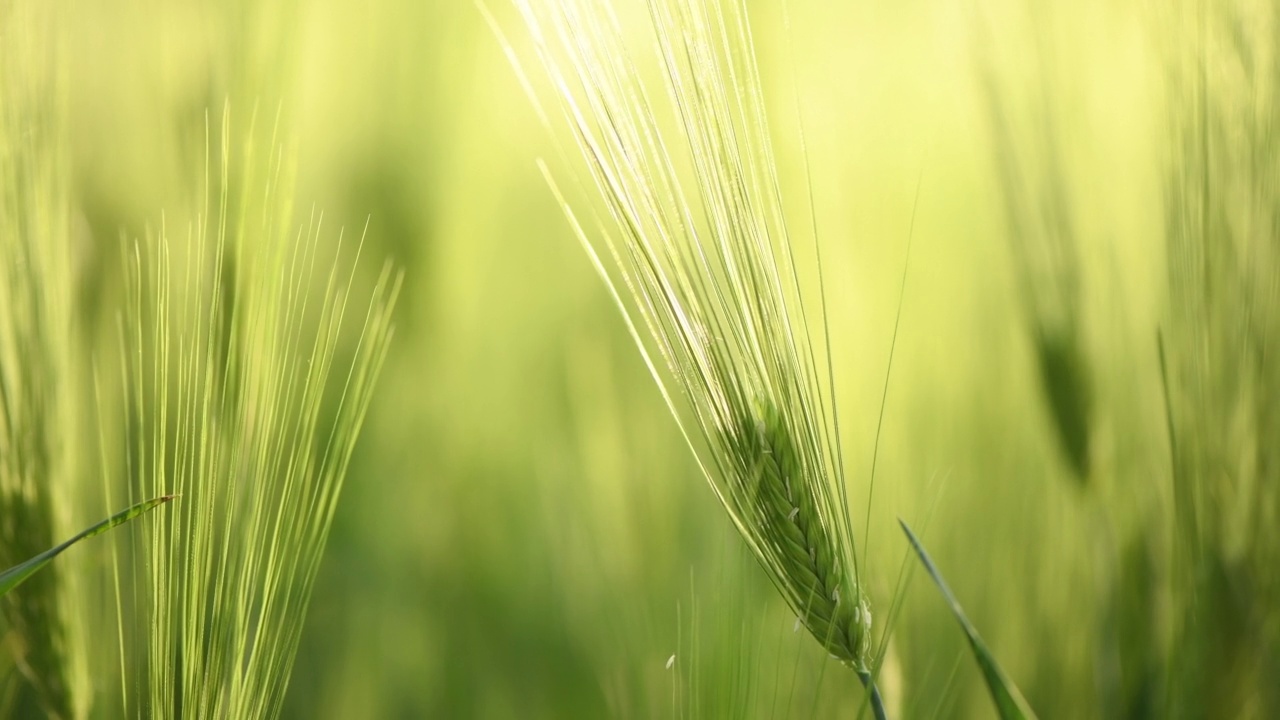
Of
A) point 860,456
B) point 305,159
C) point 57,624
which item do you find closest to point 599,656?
point 860,456

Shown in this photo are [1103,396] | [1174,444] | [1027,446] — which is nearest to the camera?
[1174,444]

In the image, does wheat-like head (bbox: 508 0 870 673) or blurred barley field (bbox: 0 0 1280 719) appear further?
blurred barley field (bbox: 0 0 1280 719)

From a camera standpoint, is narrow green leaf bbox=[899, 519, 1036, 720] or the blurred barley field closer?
narrow green leaf bbox=[899, 519, 1036, 720]

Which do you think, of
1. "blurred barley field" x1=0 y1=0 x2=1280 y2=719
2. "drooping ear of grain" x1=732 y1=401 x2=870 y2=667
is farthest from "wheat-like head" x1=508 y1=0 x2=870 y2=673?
"blurred barley field" x1=0 y1=0 x2=1280 y2=719

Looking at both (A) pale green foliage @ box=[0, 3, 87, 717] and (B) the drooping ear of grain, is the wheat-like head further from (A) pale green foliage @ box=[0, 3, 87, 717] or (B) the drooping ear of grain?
(A) pale green foliage @ box=[0, 3, 87, 717]

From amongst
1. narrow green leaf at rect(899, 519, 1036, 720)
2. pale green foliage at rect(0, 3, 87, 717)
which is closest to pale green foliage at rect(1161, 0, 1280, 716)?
narrow green leaf at rect(899, 519, 1036, 720)

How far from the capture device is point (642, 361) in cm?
71

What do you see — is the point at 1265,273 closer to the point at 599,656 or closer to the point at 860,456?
the point at 860,456

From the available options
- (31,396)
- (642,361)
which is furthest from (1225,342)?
(31,396)

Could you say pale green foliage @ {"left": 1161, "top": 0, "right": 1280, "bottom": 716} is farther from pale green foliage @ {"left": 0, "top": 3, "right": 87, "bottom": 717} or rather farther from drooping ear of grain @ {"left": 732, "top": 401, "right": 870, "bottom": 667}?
pale green foliage @ {"left": 0, "top": 3, "right": 87, "bottom": 717}

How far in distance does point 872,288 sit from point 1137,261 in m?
0.26

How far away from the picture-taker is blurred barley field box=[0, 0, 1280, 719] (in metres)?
0.51

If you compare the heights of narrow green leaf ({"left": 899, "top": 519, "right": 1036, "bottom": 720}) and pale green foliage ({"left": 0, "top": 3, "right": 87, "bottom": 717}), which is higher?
pale green foliage ({"left": 0, "top": 3, "right": 87, "bottom": 717})

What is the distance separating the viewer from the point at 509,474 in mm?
750
